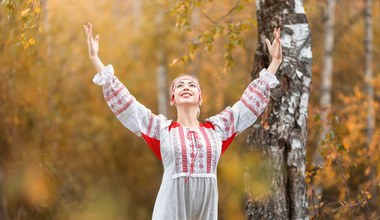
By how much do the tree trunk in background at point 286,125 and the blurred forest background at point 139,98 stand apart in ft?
1.89

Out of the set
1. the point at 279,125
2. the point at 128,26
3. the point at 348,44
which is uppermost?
the point at 128,26

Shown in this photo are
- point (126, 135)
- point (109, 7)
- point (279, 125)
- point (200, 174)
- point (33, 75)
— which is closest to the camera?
point (200, 174)

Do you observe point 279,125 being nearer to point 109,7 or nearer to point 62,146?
point 62,146

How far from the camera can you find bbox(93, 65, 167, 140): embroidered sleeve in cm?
414

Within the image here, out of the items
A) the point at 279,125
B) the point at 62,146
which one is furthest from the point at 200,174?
the point at 62,146

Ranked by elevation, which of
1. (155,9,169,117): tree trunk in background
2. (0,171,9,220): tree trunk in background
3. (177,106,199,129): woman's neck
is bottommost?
(0,171,9,220): tree trunk in background

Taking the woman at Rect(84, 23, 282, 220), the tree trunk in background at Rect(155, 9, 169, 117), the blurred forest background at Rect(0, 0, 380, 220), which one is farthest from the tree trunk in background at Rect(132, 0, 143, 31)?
the woman at Rect(84, 23, 282, 220)

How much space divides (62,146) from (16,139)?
2.99 meters

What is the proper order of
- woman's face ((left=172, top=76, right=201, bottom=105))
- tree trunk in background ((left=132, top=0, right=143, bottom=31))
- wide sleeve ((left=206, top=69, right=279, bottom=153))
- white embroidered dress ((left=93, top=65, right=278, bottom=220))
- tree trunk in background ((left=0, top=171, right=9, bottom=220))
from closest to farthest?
1. white embroidered dress ((left=93, top=65, right=278, bottom=220))
2. woman's face ((left=172, top=76, right=201, bottom=105))
3. wide sleeve ((left=206, top=69, right=279, bottom=153))
4. tree trunk in background ((left=0, top=171, right=9, bottom=220))
5. tree trunk in background ((left=132, top=0, right=143, bottom=31))

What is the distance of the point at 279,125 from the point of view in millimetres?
5434

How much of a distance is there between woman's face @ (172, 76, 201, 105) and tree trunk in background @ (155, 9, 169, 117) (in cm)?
1202

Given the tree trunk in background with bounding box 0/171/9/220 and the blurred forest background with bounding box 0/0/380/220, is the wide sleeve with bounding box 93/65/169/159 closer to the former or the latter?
the blurred forest background with bounding box 0/0/380/220

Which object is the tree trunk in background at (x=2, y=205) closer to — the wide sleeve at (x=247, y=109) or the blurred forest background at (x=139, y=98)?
the blurred forest background at (x=139, y=98)

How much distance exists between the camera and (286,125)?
5434 mm
